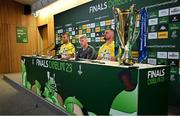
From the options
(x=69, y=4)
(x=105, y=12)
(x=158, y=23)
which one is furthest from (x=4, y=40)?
(x=158, y=23)

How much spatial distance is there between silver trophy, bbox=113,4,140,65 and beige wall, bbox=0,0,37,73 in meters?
5.99

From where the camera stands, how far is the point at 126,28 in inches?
64.9

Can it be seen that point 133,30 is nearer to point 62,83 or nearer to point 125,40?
point 125,40

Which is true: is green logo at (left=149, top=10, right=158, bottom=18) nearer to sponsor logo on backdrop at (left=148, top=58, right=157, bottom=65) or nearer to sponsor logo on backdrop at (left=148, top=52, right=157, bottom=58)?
sponsor logo on backdrop at (left=148, top=52, right=157, bottom=58)

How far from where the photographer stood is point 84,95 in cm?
208

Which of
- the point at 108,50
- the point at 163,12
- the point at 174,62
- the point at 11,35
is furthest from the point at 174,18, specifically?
the point at 11,35

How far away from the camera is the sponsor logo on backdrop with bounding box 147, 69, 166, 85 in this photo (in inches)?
61.4

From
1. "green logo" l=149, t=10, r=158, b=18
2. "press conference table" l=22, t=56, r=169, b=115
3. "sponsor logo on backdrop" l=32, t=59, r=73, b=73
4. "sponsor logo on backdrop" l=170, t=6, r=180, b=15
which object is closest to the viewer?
"press conference table" l=22, t=56, r=169, b=115

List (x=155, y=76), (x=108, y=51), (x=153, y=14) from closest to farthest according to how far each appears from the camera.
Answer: (x=155, y=76) < (x=153, y=14) < (x=108, y=51)

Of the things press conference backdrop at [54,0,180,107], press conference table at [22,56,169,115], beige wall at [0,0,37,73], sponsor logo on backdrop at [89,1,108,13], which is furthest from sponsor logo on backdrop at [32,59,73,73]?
beige wall at [0,0,37,73]

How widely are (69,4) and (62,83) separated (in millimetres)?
3393

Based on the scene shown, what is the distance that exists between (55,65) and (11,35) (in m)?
4.96

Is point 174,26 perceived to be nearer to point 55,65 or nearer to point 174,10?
point 174,10

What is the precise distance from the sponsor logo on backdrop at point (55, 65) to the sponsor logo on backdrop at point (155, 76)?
39.8 inches
